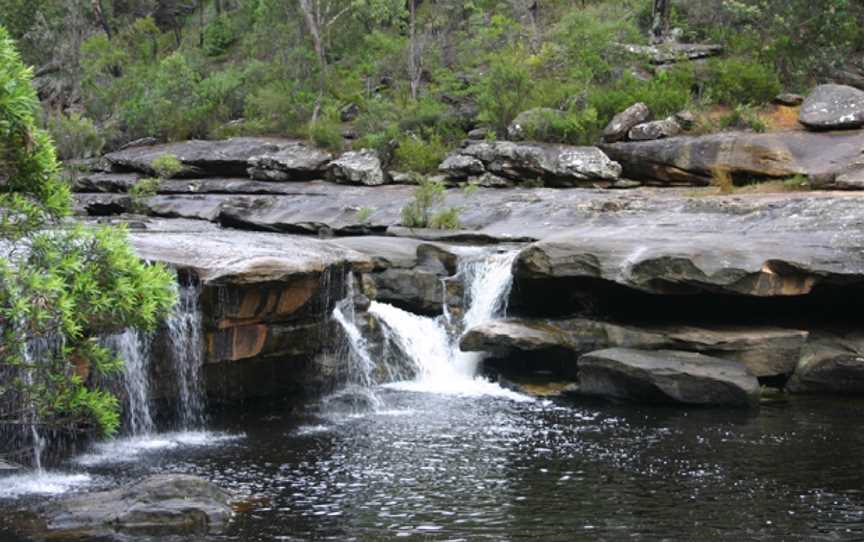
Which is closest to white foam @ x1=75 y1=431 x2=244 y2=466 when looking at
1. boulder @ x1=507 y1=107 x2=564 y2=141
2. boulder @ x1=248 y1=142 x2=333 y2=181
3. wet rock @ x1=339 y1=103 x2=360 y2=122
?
boulder @ x1=507 y1=107 x2=564 y2=141

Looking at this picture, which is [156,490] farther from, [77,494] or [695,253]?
[695,253]

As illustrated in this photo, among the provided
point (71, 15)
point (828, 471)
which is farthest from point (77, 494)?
point (71, 15)

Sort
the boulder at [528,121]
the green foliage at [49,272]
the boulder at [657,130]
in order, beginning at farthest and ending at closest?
the boulder at [528,121] → the boulder at [657,130] → the green foliage at [49,272]

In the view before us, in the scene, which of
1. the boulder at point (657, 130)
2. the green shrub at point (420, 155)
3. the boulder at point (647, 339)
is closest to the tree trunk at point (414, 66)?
the green shrub at point (420, 155)

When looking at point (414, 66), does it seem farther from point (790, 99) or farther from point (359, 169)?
point (790, 99)

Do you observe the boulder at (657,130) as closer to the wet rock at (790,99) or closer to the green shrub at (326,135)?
the wet rock at (790,99)

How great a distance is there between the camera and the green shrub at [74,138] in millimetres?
32906

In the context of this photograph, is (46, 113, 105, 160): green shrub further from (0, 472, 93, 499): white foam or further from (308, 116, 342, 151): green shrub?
(0, 472, 93, 499): white foam

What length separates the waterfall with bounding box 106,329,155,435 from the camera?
13.4m

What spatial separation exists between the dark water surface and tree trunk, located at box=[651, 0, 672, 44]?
20744mm

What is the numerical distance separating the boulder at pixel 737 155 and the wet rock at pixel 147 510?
1704 cm

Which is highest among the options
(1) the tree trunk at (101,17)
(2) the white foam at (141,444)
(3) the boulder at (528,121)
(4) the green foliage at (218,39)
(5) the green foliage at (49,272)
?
(1) the tree trunk at (101,17)

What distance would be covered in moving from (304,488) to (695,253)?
795 centimetres

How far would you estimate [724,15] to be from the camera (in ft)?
109
